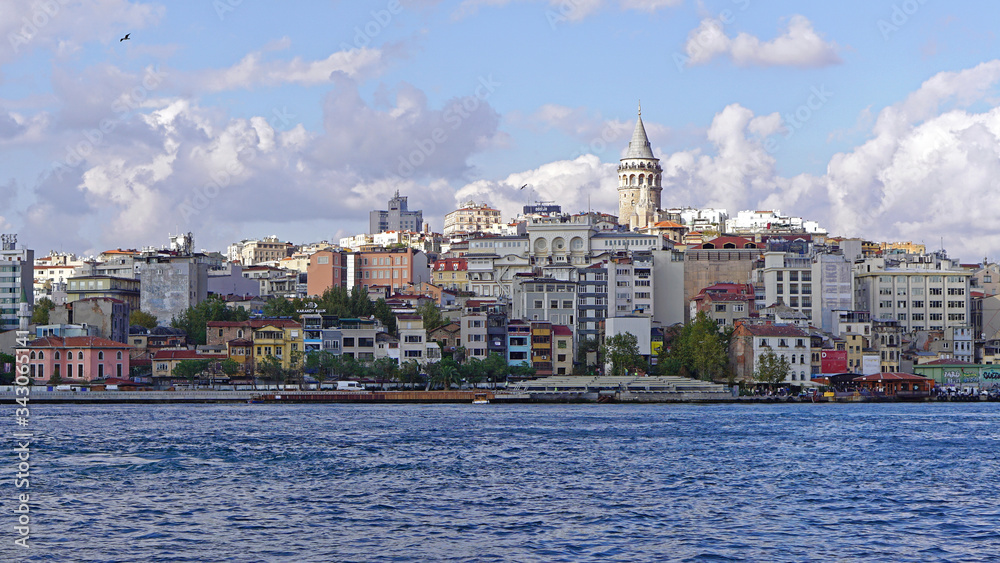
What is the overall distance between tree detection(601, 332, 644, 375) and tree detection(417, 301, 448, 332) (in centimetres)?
1209

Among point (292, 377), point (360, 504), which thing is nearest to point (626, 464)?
point (360, 504)

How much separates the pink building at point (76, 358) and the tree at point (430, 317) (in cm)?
1939

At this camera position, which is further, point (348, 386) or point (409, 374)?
point (409, 374)

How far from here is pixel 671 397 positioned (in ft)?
243

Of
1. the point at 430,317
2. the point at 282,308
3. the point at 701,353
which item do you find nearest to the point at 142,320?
the point at 282,308

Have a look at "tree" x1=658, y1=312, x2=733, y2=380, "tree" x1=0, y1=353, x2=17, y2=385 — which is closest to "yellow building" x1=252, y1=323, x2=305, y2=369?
"tree" x1=0, y1=353, x2=17, y2=385

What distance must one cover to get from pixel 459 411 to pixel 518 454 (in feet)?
82.3

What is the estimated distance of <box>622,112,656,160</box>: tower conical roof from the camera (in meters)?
157

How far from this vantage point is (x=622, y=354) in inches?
3113

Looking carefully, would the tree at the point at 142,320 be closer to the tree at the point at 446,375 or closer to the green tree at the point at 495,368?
the tree at the point at 446,375

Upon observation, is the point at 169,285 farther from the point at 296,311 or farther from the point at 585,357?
the point at 585,357

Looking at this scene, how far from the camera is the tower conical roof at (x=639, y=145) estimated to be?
15712 cm

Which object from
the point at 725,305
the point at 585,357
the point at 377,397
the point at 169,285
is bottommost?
the point at 377,397

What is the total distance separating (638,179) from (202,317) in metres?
77.2
